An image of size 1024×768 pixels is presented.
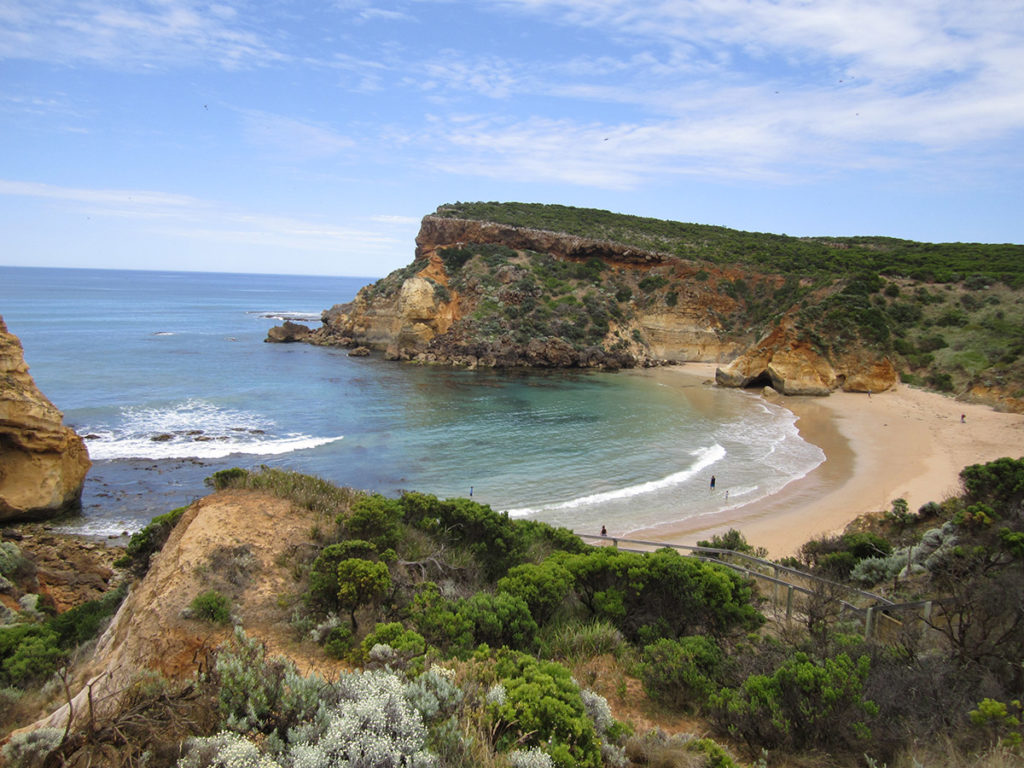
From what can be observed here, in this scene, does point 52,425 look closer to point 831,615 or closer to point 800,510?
point 831,615

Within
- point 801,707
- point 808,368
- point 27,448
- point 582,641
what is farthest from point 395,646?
point 808,368

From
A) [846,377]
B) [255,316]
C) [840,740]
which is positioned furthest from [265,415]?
[255,316]

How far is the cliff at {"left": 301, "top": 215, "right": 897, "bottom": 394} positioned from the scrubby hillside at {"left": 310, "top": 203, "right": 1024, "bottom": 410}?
13 cm

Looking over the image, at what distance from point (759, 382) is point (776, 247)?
2782 cm

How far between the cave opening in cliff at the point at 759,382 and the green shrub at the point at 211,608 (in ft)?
133

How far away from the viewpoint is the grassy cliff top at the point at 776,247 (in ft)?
157

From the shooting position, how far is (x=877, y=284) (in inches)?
1764

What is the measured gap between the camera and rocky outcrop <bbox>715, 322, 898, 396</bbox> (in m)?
37.9

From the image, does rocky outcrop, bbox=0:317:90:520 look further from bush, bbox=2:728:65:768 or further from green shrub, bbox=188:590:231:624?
bush, bbox=2:728:65:768

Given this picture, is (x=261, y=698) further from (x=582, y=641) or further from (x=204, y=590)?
(x=582, y=641)

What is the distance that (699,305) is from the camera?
175ft

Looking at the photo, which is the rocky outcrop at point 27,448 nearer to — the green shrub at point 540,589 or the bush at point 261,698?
the green shrub at point 540,589

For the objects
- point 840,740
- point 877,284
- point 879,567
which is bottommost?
point 879,567

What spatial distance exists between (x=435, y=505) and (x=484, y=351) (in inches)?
1598
